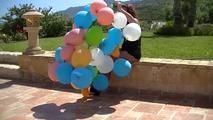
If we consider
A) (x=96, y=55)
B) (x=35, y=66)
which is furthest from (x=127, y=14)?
(x=35, y=66)

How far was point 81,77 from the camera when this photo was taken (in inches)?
201

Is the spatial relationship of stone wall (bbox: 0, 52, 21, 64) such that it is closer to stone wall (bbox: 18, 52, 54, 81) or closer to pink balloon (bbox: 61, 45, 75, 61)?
stone wall (bbox: 18, 52, 54, 81)

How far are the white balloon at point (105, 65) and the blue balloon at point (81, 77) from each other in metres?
0.23

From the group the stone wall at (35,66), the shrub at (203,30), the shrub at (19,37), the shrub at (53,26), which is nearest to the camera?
the stone wall at (35,66)

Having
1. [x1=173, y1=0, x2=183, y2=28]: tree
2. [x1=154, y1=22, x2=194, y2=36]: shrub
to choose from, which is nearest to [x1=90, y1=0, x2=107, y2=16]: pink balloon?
[x1=154, y1=22, x2=194, y2=36]: shrub

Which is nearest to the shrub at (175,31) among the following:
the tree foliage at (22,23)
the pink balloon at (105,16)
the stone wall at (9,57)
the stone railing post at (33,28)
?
the tree foliage at (22,23)

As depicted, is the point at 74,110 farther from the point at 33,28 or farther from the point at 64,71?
the point at 33,28

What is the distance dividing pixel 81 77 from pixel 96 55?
1.30 feet

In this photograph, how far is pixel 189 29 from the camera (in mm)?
18625

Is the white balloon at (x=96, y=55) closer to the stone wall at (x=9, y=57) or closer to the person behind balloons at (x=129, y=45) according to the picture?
the person behind balloons at (x=129, y=45)

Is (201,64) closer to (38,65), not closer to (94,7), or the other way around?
(94,7)

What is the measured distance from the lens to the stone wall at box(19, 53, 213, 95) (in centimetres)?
566

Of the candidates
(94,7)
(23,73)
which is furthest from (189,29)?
(94,7)

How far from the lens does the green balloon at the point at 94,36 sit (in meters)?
5.18
